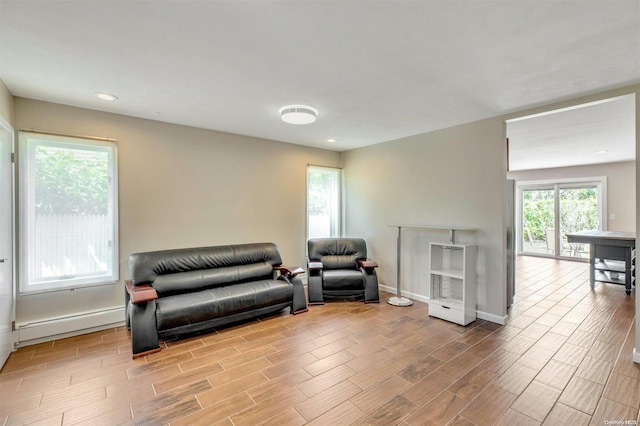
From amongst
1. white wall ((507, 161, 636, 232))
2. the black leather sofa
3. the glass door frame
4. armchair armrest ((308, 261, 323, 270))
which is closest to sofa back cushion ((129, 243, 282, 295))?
the black leather sofa

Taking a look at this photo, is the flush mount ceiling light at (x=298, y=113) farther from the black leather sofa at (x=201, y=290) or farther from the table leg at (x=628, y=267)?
the table leg at (x=628, y=267)

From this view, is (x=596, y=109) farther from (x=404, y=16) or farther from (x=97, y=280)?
(x=97, y=280)

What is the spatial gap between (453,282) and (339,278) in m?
1.66

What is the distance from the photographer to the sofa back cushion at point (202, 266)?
11.2ft

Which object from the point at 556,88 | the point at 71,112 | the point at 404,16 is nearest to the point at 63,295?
the point at 71,112

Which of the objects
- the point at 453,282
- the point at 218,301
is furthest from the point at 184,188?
the point at 453,282

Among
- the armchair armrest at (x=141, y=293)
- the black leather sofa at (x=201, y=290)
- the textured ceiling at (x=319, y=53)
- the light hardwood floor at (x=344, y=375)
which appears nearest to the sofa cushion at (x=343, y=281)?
the black leather sofa at (x=201, y=290)

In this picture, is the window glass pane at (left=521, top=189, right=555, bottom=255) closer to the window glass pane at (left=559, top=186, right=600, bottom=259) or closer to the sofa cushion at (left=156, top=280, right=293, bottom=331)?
the window glass pane at (left=559, top=186, right=600, bottom=259)

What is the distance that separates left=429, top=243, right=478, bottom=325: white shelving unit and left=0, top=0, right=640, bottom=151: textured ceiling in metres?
1.93

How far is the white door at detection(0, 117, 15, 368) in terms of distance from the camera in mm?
2627

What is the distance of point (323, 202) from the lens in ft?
18.8

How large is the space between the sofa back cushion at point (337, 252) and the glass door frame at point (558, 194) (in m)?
6.64

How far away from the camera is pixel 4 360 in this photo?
2.69 metres

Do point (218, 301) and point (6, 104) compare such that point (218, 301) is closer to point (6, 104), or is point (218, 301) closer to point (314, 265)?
point (314, 265)
